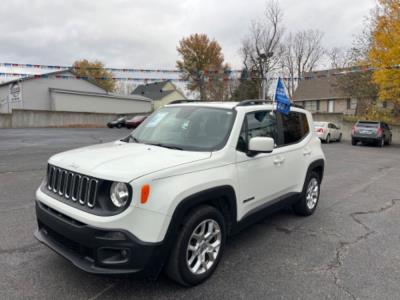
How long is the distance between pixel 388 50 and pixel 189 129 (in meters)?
19.7

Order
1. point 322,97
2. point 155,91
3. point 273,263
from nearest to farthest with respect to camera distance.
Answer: point 273,263 < point 322,97 < point 155,91

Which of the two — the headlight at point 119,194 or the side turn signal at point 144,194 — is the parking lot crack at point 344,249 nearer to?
the side turn signal at point 144,194

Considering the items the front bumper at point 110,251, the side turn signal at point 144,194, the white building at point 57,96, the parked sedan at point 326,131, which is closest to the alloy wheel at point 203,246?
the front bumper at point 110,251

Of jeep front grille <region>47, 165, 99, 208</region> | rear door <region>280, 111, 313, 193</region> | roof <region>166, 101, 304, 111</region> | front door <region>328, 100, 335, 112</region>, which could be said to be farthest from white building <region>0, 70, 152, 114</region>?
jeep front grille <region>47, 165, 99, 208</region>

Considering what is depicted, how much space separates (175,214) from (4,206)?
4038 mm

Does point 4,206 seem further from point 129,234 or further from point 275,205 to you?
point 275,205

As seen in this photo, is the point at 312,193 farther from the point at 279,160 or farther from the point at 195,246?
the point at 195,246

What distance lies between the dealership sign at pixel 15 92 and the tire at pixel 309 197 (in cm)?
3858

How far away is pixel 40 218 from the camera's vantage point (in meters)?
2.99

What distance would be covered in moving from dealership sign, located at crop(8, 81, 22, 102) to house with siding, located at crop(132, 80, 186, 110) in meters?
21.3

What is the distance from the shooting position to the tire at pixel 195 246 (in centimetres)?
270

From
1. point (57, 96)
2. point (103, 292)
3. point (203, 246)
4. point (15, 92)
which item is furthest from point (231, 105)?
point (15, 92)

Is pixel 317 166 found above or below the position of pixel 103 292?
above

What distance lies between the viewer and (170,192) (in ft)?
8.38
